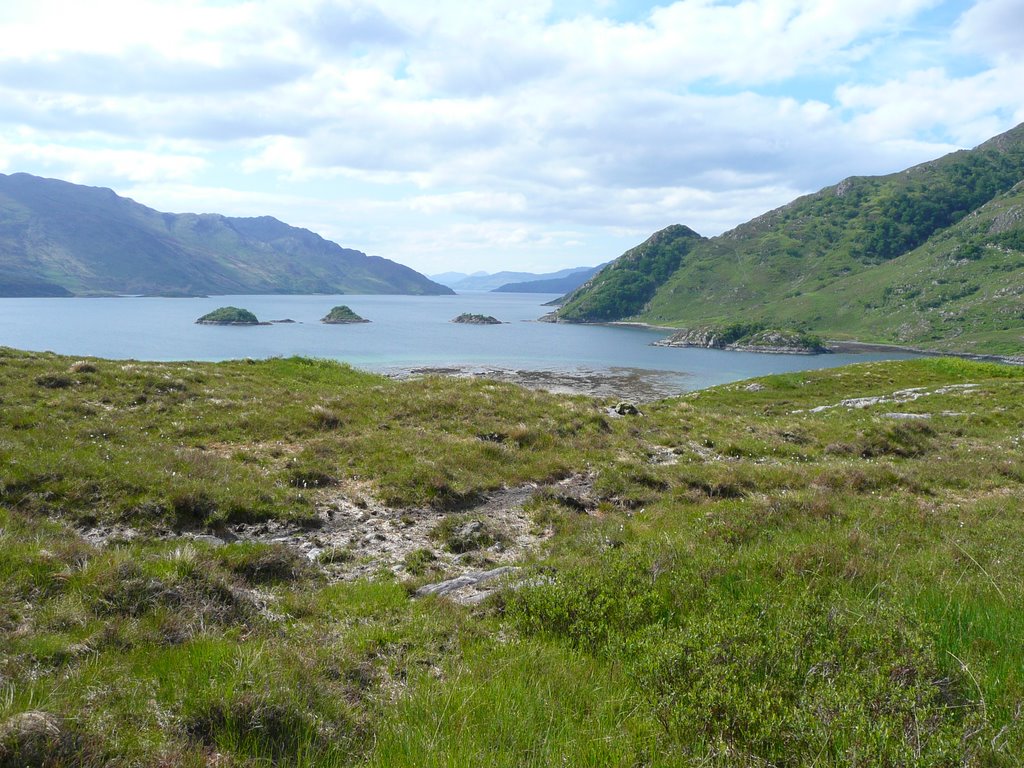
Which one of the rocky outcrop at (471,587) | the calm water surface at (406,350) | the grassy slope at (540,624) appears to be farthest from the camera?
the calm water surface at (406,350)

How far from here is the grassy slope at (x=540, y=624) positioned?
4734mm

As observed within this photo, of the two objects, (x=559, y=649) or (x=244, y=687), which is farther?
(x=559, y=649)

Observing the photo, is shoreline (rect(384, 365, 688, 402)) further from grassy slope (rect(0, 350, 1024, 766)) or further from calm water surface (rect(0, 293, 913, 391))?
grassy slope (rect(0, 350, 1024, 766))

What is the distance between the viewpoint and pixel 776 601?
304 inches

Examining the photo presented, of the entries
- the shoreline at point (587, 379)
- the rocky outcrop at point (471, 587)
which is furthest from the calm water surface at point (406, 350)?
the rocky outcrop at point (471, 587)

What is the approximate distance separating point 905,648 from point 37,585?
1137 cm

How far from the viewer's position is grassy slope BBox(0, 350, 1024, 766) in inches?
186

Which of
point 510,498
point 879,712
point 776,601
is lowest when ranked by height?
point 510,498

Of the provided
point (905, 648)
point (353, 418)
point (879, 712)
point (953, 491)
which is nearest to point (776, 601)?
point (905, 648)

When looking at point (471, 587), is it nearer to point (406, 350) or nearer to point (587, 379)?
point (587, 379)

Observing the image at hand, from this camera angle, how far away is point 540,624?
25.6ft

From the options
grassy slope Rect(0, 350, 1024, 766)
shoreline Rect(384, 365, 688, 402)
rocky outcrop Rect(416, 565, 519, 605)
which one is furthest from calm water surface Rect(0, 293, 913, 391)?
rocky outcrop Rect(416, 565, 519, 605)

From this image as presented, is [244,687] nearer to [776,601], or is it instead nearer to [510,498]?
[776,601]

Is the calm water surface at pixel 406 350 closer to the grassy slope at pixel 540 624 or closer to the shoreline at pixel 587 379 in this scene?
the shoreline at pixel 587 379
